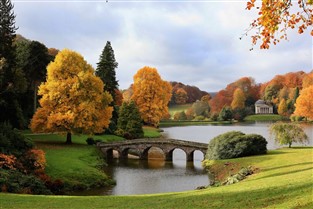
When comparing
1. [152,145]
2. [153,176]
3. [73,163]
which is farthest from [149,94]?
[73,163]

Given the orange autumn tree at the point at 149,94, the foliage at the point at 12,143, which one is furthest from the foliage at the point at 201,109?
the foliage at the point at 12,143

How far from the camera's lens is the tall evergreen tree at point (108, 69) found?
2771 inches

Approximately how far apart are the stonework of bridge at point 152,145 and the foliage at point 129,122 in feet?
38.7

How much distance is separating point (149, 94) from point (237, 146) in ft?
123

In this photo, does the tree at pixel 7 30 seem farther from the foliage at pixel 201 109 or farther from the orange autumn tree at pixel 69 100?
the foliage at pixel 201 109

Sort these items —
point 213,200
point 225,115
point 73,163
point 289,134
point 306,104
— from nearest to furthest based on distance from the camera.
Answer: point 213,200 < point 73,163 < point 289,134 < point 306,104 < point 225,115

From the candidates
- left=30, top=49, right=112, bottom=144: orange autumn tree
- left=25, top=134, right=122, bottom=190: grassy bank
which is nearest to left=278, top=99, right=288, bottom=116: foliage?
left=25, top=134, right=122, bottom=190: grassy bank

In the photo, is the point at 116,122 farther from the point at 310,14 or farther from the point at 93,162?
the point at 310,14

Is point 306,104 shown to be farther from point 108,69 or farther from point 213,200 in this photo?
point 213,200

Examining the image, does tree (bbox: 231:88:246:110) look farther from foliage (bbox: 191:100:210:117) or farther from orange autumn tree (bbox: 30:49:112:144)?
orange autumn tree (bbox: 30:49:112:144)

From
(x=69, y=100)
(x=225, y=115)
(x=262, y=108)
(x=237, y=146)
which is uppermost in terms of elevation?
(x=262, y=108)

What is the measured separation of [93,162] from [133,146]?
951 cm

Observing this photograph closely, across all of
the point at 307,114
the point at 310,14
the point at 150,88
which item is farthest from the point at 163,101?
the point at 310,14

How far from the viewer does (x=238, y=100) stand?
14912cm
